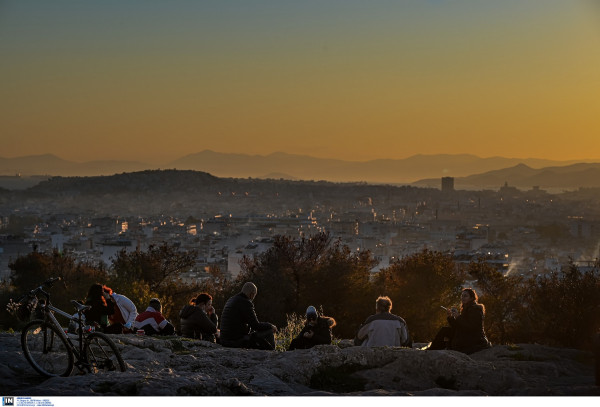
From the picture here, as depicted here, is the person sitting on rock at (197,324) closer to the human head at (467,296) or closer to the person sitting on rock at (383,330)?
the person sitting on rock at (383,330)

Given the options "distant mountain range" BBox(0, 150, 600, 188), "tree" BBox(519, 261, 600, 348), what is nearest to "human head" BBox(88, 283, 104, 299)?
"tree" BBox(519, 261, 600, 348)

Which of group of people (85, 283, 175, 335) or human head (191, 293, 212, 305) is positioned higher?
human head (191, 293, 212, 305)

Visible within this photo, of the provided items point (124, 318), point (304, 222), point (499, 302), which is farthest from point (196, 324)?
point (304, 222)

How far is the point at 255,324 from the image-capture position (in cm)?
721

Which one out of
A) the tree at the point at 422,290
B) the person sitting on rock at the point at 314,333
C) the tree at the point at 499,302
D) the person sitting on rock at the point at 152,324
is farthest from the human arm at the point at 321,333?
the tree at the point at 422,290

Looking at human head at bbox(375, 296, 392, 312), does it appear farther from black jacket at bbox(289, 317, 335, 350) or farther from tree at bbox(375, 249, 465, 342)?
tree at bbox(375, 249, 465, 342)

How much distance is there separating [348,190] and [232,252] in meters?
45.7

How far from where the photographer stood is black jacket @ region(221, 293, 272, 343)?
23.8 feet

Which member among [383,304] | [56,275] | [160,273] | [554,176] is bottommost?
[160,273]

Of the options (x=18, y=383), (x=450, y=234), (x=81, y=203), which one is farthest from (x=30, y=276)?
(x=81, y=203)

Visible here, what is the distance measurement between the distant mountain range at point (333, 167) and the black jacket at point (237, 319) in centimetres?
911

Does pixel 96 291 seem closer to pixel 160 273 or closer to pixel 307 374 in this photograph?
pixel 307 374

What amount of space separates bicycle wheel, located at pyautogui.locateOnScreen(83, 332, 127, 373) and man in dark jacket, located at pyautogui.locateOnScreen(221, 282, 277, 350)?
1.71m

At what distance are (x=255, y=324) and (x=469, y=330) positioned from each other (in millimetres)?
2004
